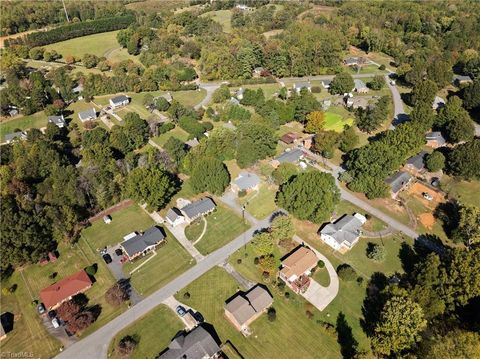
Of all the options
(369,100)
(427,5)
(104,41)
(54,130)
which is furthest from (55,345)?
(427,5)

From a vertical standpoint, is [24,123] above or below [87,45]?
below

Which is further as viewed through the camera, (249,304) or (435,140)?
(435,140)

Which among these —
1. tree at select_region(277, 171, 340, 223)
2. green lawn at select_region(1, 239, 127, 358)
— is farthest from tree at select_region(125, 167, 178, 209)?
tree at select_region(277, 171, 340, 223)

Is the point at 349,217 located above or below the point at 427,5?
below

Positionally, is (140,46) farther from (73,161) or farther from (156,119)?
(73,161)

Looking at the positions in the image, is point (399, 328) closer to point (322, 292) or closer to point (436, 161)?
point (322, 292)

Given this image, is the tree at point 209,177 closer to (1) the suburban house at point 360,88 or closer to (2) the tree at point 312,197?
(2) the tree at point 312,197

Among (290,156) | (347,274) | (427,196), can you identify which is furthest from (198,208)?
(427,196)

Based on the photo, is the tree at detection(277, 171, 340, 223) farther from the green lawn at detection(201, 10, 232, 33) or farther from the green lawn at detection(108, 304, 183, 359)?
the green lawn at detection(201, 10, 232, 33)
